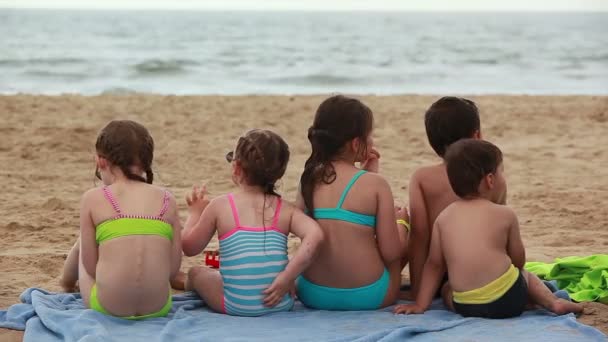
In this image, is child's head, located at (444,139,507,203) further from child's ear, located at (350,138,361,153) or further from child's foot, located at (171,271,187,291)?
child's foot, located at (171,271,187,291)

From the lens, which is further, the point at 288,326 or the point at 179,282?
the point at 179,282

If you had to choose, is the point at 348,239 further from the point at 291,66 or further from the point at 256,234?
the point at 291,66

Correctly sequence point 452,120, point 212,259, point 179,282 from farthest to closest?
1. point 212,259
2. point 179,282
3. point 452,120

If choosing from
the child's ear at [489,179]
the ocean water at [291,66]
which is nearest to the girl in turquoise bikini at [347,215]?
the child's ear at [489,179]

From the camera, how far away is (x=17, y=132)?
28.9 ft

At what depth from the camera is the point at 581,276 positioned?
4.28 meters

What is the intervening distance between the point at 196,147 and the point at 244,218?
485 cm

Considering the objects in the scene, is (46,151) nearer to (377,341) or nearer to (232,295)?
(232,295)

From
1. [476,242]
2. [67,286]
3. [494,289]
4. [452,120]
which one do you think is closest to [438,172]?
[452,120]

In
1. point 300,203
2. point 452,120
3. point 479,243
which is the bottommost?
point 479,243

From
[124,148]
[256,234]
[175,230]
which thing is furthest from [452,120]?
[124,148]

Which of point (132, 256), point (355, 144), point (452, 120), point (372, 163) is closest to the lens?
point (132, 256)

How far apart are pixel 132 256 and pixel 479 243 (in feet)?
4.68

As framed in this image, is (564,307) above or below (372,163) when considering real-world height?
below
